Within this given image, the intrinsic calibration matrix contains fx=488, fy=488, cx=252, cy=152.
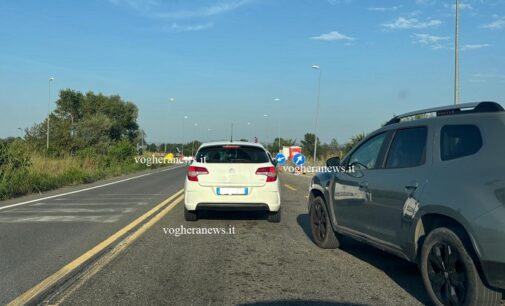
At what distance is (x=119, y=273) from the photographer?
19.1ft

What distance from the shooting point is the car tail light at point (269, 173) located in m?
9.31

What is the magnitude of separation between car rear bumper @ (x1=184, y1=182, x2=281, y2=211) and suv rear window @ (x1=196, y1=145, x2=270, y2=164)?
1.91 ft

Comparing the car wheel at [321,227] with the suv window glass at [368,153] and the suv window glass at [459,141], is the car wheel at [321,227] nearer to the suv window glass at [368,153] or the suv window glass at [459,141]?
the suv window glass at [368,153]

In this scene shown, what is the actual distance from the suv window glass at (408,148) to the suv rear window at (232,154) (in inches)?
165

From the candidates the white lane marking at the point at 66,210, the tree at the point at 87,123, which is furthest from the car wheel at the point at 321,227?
the tree at the point at 87,123

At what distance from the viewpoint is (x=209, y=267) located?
6176 mm

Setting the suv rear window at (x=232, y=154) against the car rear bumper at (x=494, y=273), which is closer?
the car rear bumper at (x=494, y=273)

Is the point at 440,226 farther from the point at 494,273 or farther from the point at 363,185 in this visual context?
the point at 363,185

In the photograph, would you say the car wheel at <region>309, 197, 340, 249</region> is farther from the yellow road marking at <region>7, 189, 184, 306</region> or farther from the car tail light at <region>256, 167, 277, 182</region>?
the yellow road marking at <region>7, 189, 184, 306</region>

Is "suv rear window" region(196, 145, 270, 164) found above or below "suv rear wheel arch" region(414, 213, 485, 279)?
above

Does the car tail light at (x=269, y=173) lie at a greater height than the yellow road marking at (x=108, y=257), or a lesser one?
greater

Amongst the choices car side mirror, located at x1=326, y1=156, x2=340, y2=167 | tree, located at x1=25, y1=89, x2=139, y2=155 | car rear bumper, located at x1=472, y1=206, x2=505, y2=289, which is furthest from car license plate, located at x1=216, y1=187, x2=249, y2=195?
tree, located at x1=25, y1=89, x2=139, y2=155

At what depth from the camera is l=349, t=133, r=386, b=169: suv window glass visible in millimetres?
6047

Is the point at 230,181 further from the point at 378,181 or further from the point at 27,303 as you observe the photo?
the point at 27,303
